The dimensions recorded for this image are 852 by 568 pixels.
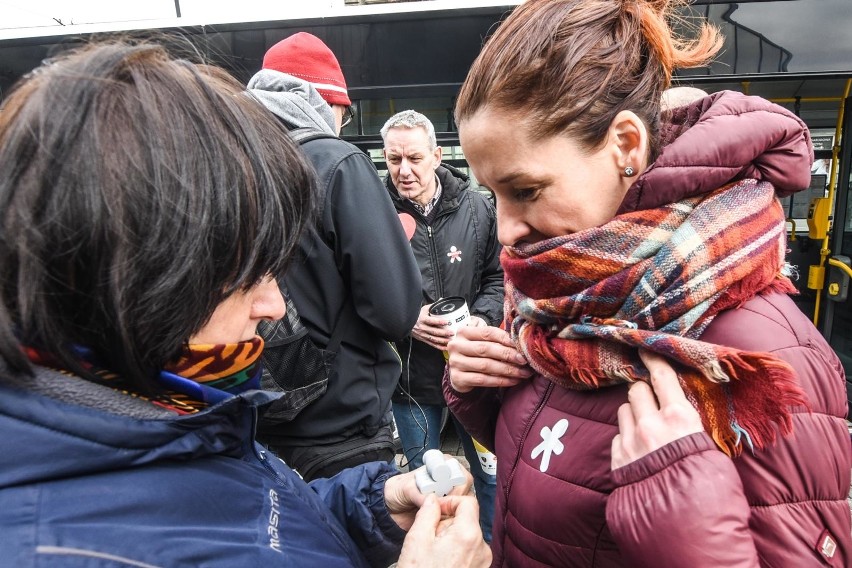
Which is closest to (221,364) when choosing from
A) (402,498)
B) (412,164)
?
(402,498)

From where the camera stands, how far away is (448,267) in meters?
2.83

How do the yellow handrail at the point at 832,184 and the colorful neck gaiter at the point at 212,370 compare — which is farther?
the yellow handrail at the point at 832,184

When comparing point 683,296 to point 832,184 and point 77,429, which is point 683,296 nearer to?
point 77,429

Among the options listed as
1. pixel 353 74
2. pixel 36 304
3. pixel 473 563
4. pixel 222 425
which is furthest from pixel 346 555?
pixel 353 74

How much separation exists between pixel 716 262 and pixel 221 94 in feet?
2.62

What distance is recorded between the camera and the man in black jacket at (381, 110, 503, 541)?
2.78 m

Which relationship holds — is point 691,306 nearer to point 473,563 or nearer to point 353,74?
point 473,563

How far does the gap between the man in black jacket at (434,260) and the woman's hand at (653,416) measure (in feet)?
6.11

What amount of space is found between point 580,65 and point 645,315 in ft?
1.54

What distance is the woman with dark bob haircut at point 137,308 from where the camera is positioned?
2.03 feet

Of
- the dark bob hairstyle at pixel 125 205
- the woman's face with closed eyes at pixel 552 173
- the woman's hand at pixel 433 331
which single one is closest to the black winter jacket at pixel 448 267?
the woman's hand at pixel 433 331

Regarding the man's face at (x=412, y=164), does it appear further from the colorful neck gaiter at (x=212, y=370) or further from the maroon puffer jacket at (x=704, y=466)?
the colorful neck gaiter at (x=212, y=370)

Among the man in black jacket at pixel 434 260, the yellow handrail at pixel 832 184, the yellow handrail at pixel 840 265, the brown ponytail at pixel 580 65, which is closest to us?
the brown ponytail at pixel 580 65

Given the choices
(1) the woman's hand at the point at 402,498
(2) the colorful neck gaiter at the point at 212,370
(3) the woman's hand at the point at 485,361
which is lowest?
(1) the woman's hand at the point at 402,498
